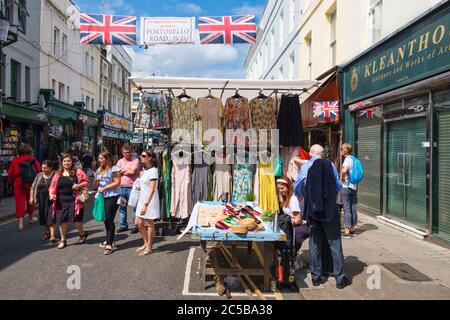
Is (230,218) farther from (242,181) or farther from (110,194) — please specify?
(110,194)

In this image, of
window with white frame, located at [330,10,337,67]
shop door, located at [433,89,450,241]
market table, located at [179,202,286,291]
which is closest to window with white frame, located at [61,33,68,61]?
window with white frame, located at [330,10,337,67]

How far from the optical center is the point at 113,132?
3447 cm

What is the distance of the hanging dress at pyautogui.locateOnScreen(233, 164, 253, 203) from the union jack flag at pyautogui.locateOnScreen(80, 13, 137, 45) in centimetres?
612

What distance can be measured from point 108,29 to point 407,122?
8.39 m

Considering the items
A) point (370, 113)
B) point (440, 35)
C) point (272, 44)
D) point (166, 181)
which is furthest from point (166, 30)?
point (272, 44)

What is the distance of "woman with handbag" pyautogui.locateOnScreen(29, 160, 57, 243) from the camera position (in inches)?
286

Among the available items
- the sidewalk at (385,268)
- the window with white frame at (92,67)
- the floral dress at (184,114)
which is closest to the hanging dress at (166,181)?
the floral dress at (184,114)

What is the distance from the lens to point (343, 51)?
472 inches

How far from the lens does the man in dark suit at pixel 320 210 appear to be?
505cm

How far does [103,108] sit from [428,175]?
26926 millimetres

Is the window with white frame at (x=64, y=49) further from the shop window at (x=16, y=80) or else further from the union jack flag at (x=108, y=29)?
the union jack flag at (x=108, y=29)

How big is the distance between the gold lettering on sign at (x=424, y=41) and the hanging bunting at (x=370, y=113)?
2.26 metres
